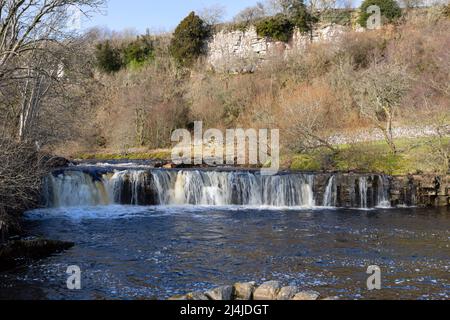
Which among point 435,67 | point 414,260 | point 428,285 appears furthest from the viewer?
point 435,67

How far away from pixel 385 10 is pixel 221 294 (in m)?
43.7

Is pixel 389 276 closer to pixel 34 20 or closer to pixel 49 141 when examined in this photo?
pixel 34 20

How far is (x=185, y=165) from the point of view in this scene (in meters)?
28.9

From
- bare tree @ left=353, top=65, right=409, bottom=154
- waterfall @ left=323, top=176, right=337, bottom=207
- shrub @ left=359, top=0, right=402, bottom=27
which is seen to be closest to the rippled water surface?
waterfall @ left=323, top=176, right=337, bottom=207

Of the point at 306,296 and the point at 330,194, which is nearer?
the point at 306,296

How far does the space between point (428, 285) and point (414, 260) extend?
195 cm

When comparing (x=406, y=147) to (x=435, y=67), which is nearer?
(x=406, y=147)

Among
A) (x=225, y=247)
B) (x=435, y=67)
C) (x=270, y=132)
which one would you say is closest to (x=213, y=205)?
(x=225, y=247)

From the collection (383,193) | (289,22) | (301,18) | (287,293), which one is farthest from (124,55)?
(287,293)

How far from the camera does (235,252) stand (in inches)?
475

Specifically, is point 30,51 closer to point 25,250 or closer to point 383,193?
point 25,250

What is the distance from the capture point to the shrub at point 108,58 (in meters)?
54.9
